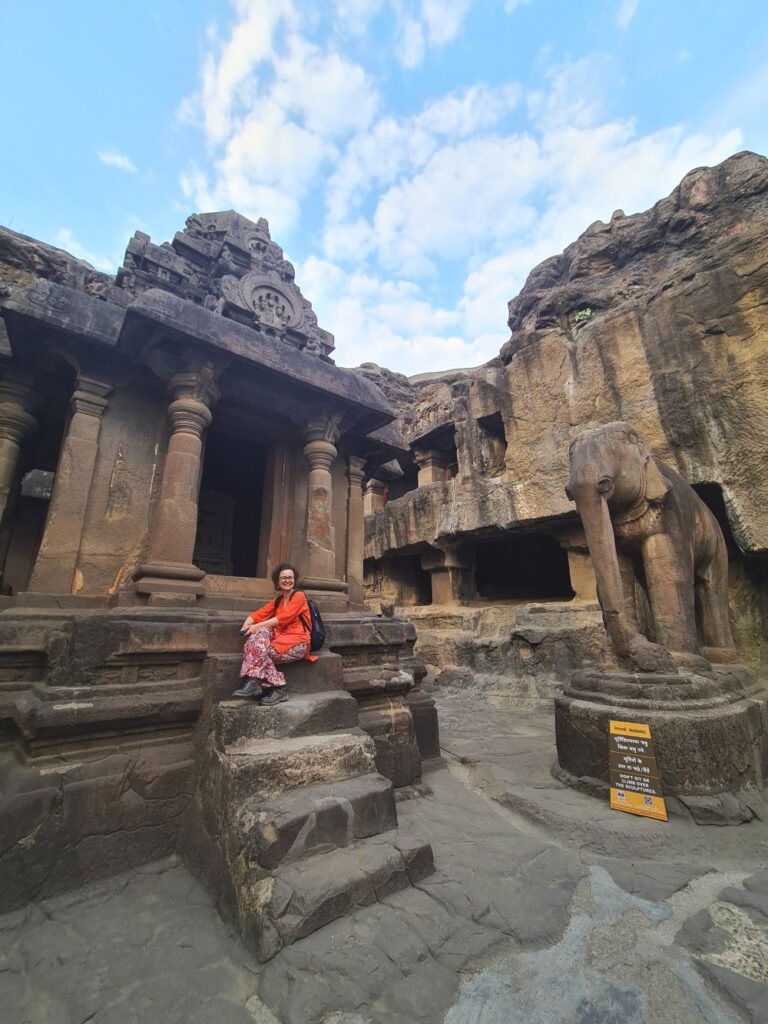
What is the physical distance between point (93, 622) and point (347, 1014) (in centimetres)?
239

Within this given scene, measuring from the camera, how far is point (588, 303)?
10656 mm

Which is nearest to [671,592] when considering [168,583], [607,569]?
[607,569]

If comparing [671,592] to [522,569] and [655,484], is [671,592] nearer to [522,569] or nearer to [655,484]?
[655,484]

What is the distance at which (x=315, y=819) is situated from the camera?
208 centimetres

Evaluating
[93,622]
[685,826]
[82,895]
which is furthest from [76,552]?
[685,826]

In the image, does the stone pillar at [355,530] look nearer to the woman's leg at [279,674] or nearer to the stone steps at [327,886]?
the woman's leg at [279,674]

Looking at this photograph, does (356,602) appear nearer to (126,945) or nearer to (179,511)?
(179,511)

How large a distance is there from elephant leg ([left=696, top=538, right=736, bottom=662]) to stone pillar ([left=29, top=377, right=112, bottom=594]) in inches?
228

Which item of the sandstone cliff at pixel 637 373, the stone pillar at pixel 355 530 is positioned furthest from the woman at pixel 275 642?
the sandstone cliff at pixel 637 373

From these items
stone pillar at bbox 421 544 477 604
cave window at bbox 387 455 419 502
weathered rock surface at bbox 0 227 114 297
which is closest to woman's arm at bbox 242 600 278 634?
weathered rock surface at bbox 0 227 114 297

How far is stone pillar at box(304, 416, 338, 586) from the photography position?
4.58 meters

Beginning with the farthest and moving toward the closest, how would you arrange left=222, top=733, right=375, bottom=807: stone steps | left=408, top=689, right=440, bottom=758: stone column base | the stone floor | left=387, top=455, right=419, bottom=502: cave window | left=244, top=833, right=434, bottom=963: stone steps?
left=387, top=455, right=419, bottom=502: cave window → left=408, top=689, right=440, bottom=758: stone column base → left=222, top=733, right=375, bottom=807: stone steps → left=244, top=833, right=434, bottom=963: stone steps → the stone floor

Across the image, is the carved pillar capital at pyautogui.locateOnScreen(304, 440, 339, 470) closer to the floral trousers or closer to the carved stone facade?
the carved stone facade

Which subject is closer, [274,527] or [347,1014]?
[347,1014]
